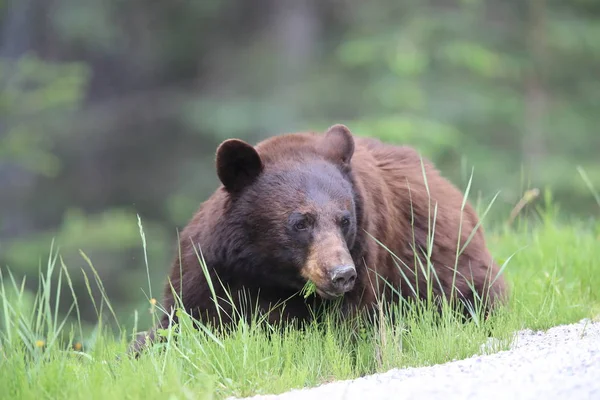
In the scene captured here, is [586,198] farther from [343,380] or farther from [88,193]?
[343,380]

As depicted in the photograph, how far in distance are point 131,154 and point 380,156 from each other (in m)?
15.5

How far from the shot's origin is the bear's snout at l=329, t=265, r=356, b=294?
4.19m

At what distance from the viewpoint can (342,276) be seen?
13.8 feet

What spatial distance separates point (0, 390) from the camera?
3711mm

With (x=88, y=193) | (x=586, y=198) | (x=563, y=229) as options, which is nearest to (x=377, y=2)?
(x=586, y=198)

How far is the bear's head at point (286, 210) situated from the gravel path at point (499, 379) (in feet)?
2.54

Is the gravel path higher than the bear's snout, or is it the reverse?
the bear's snout

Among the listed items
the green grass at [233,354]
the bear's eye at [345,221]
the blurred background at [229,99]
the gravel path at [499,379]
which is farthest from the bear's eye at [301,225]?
the blurred background at [229,99]

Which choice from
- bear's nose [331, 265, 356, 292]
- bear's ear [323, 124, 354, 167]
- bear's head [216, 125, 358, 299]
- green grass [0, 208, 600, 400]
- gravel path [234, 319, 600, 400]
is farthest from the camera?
bear's ear [323, 124, 354, 167]

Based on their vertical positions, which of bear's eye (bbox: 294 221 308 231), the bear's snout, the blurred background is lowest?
the blurred background

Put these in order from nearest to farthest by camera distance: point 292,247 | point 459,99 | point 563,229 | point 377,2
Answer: point 292,247
point 563,229
point 459,99
point 377,2

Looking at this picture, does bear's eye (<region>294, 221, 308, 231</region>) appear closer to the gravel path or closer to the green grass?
the green grass

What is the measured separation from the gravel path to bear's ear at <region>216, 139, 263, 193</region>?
1.26 metres

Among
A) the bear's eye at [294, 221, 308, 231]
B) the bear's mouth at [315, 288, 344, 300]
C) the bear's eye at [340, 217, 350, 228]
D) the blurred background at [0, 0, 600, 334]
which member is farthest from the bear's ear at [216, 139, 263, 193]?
the blurred background at [0, 0, 600, 334]
